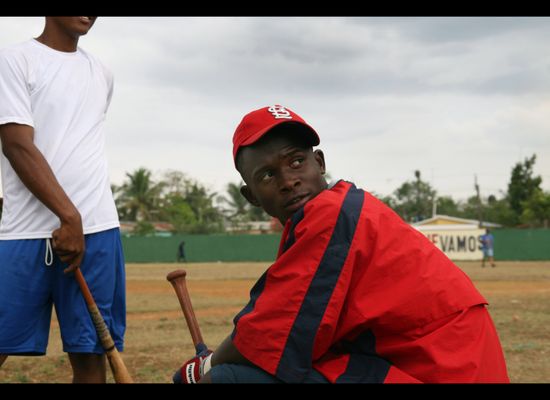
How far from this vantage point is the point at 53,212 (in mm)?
2564

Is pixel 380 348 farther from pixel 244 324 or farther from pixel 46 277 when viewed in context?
pixel 46 277

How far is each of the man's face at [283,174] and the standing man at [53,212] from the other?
0.72m

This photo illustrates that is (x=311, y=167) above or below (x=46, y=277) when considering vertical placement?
above

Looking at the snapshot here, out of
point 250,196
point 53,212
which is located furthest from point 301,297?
point 53,212

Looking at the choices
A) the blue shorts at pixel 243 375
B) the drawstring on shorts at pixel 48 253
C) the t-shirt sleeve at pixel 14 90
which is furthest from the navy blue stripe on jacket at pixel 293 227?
→ the t-shirt sleeve at pixel 14 90

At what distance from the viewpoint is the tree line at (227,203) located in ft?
176

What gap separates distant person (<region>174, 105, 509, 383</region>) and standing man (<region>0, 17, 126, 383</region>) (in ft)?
2.74

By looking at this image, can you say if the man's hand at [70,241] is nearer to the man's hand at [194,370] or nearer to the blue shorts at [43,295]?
the blue shorts at [43,295]

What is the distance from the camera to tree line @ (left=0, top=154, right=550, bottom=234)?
53.5 meters

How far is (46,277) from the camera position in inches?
104

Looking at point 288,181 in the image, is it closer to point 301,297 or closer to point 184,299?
point 301,297
